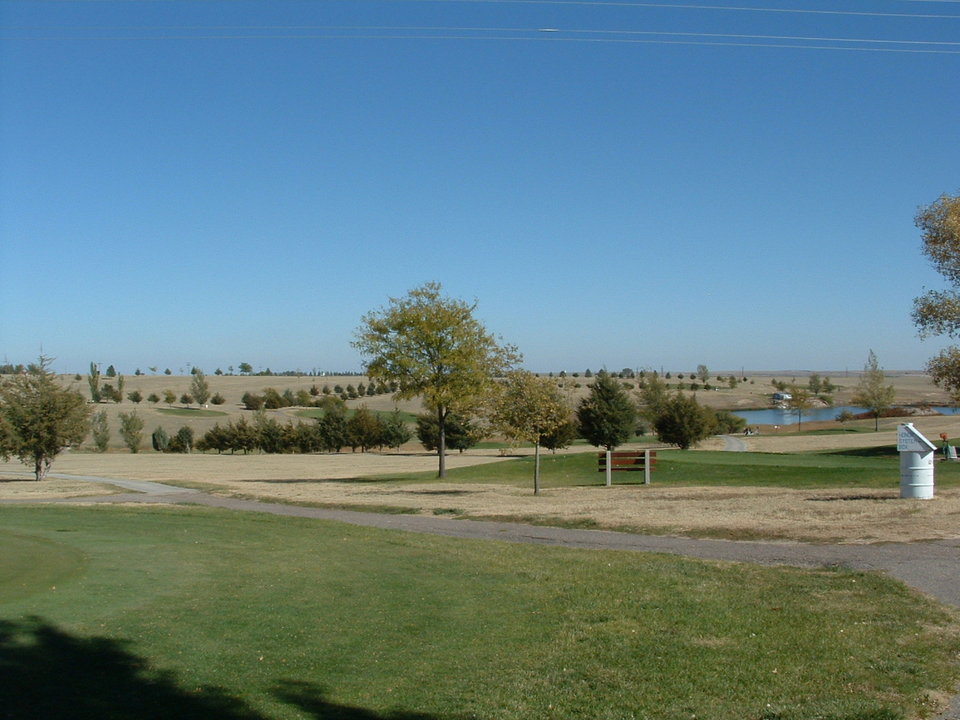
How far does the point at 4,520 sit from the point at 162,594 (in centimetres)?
1210

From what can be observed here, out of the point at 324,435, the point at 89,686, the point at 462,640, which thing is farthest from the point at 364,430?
the point at 89,686

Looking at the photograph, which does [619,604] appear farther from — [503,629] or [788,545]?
[788,545]

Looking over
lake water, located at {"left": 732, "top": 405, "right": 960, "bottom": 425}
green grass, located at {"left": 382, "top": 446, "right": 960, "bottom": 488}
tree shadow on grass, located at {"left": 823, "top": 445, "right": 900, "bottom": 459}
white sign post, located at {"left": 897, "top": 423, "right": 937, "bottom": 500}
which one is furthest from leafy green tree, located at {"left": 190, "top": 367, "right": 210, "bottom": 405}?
white sign post, located at {"left": 897, "top": 423, "right": 937, "bottom": 500}

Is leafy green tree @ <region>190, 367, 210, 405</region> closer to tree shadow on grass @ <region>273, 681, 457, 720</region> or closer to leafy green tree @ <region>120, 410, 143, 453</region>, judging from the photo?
leafy green tree @ <region>120, 410, 143, 453</region>

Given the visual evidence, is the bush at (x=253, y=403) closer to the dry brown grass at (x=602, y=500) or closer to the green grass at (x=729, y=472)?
the dry brown grass at (x=602, y=500)

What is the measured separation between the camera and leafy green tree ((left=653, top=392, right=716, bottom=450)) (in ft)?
185

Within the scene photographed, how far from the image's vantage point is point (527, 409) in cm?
2931

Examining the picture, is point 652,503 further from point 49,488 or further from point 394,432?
point 394,432

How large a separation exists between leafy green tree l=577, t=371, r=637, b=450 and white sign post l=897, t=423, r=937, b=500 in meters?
33.3

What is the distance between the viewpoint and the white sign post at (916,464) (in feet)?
71.0

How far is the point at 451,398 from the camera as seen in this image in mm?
36219

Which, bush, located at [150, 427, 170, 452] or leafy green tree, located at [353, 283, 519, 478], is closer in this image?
leafy green tree, located at [353, 283, 519, 478]

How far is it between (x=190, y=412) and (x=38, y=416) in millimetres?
74436

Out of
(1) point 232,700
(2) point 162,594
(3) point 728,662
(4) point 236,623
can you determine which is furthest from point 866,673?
(2) point 162,594
